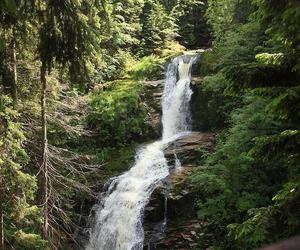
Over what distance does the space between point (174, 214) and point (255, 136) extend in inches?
167

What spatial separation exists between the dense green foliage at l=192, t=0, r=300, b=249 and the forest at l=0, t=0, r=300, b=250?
0.08 feet

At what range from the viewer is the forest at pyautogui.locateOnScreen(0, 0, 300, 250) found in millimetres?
5535

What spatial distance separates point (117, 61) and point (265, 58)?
18829 mm

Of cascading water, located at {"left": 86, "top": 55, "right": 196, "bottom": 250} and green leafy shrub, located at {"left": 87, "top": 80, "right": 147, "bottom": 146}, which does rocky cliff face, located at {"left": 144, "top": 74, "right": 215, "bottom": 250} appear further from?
green leafy shrub, located at {"left": 87, "top": 80, "right": 147, "bottom": 146}

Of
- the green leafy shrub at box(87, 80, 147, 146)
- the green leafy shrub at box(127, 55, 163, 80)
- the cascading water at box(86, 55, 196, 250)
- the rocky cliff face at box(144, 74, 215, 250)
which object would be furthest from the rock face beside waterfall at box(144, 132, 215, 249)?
the green leafy shrub at box(127, 55, 163, 80)

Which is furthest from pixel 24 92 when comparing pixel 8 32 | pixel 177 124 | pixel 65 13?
pixel 177 124

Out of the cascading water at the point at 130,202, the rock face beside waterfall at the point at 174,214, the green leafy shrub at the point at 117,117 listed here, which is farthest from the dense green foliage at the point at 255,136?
the green leafy shrub at the point at 117,117

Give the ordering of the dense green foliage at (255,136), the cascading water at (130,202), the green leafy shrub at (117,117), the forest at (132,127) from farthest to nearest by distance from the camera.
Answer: the green leafy shrub at (117,117) → the cascading water at (130,202) → the forest at (132,127) → the dense green foliage at (255,136)

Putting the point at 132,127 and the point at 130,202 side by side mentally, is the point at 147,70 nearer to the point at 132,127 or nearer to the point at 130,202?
the point at 132,127

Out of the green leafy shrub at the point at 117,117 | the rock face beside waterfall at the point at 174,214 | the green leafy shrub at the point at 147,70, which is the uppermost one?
the green leafy shrub at the point at 147,70

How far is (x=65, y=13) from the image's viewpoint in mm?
7648

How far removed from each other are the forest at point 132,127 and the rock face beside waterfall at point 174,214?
5 centimetres

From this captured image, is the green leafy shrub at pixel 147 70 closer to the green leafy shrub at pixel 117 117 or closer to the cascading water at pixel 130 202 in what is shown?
the green leafy shrub at pixel 117 117

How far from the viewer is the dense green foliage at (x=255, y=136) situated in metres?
5.23
